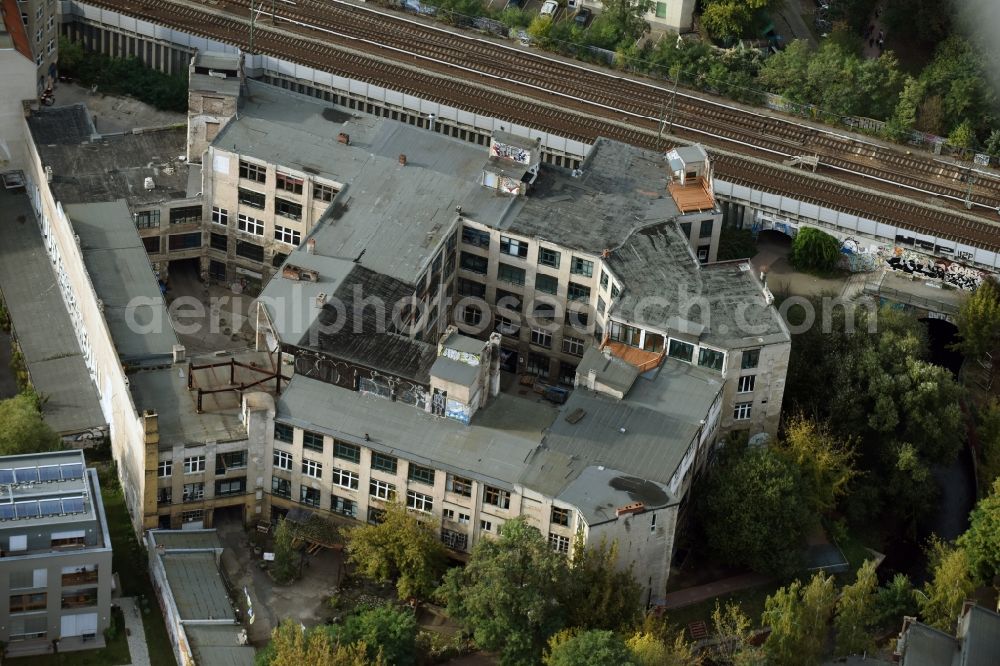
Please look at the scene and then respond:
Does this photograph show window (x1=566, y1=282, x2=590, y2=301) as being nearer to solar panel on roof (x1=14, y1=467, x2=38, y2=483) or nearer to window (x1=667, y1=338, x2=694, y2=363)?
window (x1=667, y1=338, x2=694, y2=363)

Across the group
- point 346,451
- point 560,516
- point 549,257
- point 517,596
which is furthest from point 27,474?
point 549,257

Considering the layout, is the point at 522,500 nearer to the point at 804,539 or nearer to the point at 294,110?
the point at 804,539

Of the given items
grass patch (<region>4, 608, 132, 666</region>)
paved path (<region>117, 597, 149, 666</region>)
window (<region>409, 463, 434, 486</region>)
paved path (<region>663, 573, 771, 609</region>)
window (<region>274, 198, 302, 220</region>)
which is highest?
window (<region>274, 198, 302, 220</region>)

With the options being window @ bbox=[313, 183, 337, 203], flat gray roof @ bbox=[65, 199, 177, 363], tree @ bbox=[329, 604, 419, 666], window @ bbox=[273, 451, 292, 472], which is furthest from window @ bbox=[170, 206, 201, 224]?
tree @ bbox=[329, 604, 419, 666]

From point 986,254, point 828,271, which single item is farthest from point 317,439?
point 986,254

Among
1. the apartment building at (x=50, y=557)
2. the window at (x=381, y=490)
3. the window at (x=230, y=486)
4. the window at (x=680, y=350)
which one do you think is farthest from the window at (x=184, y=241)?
the window at (x=680, y=350)

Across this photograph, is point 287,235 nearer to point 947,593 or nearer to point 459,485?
point 459,485

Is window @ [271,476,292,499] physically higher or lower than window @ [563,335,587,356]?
lower

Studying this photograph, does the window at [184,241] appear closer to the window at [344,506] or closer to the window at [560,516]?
the window at [344,506]
